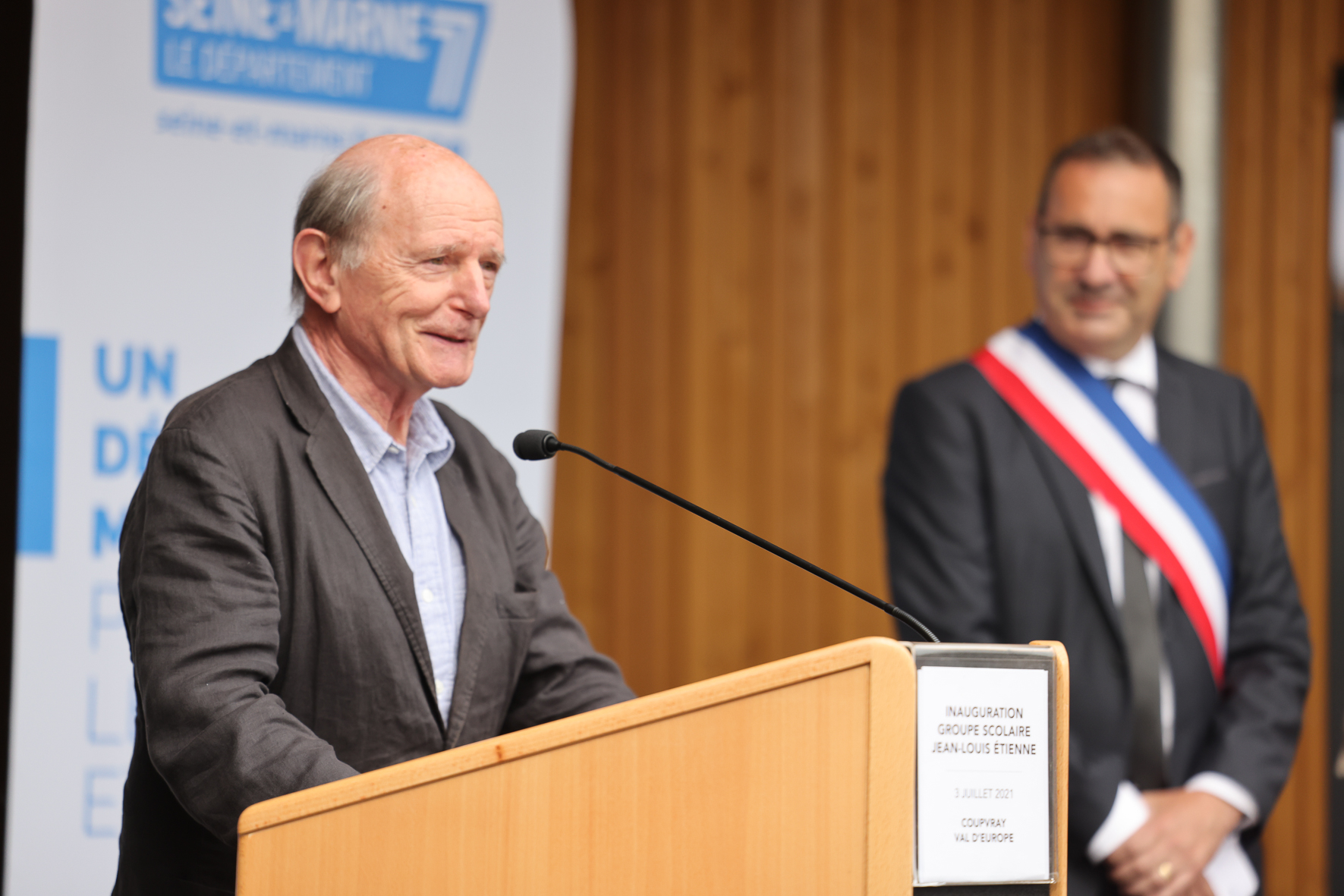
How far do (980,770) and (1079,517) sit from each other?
1023mm

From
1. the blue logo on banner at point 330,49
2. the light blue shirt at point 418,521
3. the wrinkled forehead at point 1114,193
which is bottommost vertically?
the light blue shirt at point 418,521

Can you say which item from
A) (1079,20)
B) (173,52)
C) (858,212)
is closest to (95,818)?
(173,52)

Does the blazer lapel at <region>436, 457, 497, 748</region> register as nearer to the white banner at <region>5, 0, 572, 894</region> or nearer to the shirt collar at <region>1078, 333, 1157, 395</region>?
the white banner at <region>5, 0, 572, 894</region>

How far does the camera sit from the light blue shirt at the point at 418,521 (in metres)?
1.32

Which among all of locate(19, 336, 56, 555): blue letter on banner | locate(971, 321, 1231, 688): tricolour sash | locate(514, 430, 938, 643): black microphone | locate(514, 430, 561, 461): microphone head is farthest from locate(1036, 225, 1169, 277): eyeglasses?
locate(19, 336, 56, 555): blue letter on banner

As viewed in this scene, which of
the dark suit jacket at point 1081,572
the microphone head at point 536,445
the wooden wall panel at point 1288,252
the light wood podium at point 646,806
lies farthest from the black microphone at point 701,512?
the wooden wall panel at point 1288,252

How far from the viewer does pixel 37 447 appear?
195 centimetres

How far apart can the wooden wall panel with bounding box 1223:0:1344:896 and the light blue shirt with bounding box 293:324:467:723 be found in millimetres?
2620

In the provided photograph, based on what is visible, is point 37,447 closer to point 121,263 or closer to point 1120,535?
point 121,263

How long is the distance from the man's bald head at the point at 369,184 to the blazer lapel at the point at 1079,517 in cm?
96

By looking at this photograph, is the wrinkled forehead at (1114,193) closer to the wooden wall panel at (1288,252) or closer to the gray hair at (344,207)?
the gray hair at (344,207)

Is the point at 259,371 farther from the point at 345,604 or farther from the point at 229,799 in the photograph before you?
the point at 229,799

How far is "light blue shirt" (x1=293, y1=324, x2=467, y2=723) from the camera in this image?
1.32 metres

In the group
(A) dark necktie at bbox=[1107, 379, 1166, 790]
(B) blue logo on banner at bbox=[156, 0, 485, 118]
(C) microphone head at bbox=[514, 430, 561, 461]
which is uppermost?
(B) blue logo on banner at bbox=[156, 0, 485, 118]
